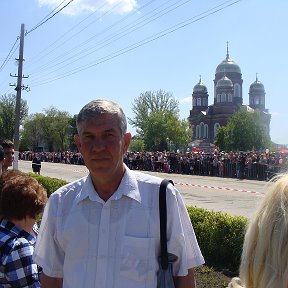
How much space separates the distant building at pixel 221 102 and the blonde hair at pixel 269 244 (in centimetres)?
9852

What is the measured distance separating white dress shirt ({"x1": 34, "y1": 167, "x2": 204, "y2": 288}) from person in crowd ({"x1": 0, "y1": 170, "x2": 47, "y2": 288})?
0.26 m

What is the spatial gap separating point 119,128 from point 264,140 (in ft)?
269

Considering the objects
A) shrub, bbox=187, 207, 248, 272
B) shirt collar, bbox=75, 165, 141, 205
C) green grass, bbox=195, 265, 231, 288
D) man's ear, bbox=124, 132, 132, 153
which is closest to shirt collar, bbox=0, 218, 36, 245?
shirt collar, bbox=75, 165, 141, 205

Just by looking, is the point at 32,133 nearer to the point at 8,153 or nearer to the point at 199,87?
the point at 199,87

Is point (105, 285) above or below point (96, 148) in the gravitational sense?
below

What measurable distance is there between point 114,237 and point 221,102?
104m

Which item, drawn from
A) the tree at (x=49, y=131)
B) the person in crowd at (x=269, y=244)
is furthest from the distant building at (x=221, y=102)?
the person in crowd at (x=269, y=244)

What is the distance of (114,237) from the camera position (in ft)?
7.84

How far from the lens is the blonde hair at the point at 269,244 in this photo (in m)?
1.49

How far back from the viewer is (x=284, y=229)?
1.53m

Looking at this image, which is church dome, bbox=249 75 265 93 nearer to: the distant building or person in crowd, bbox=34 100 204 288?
the distant building

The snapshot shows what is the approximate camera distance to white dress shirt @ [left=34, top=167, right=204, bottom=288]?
235 cm

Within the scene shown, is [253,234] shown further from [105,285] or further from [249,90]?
[249,90]

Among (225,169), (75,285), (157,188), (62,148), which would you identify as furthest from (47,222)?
(62,148)
